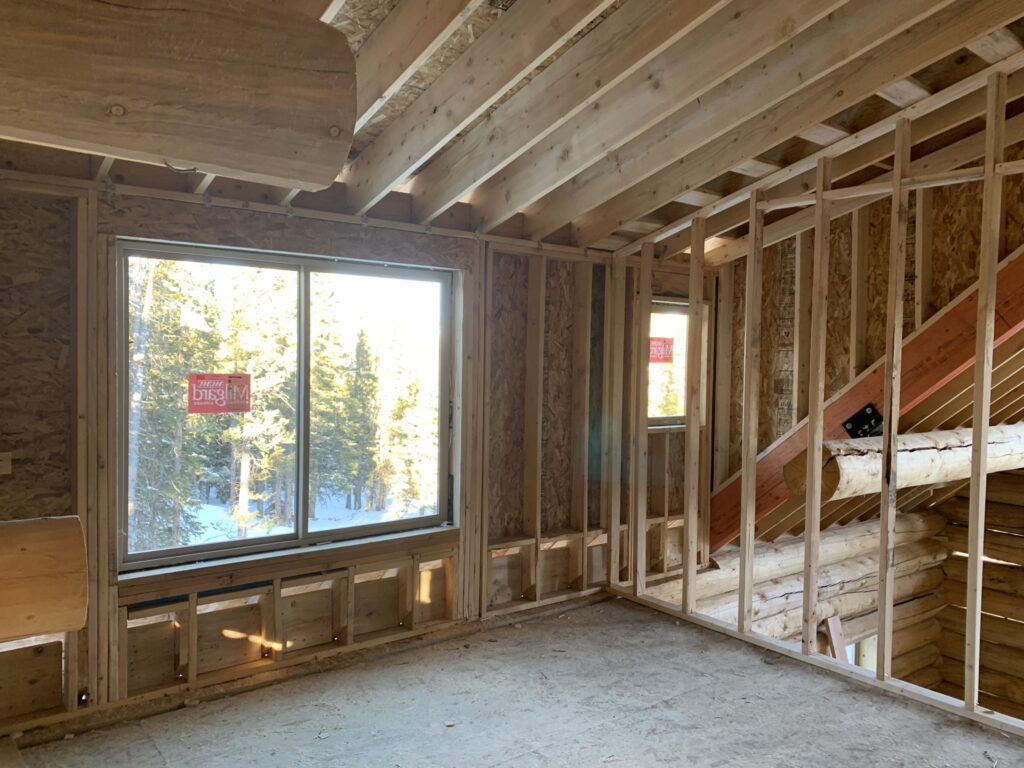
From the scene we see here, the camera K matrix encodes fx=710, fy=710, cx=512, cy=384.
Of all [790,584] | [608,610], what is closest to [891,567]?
[608,610]

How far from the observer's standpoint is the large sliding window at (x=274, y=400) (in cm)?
369

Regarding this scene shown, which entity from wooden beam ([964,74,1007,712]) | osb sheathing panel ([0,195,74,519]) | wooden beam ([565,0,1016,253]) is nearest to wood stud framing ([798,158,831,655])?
wooden beam ([565,0,1016,253])

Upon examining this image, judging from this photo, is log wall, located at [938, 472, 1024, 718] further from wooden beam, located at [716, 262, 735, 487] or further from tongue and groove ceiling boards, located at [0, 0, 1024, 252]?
tongue and groove ceiling boards, located at [0, 0, 1024, 252]

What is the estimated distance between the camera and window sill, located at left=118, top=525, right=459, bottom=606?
3.63 meters

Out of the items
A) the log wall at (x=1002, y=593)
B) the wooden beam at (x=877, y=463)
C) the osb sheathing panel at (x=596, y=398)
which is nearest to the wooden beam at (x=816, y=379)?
the wooden beam at (x=877, y=463)

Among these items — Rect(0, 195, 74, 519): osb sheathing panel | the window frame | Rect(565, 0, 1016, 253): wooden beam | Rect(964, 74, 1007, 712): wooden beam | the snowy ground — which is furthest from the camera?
the window frame

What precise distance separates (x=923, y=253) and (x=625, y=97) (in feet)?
8.98

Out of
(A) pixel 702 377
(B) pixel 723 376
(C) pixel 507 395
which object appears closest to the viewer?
(C) pixel 507 395

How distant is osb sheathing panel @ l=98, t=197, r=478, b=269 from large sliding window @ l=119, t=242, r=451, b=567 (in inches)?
4.8

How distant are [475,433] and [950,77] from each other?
10.9ft

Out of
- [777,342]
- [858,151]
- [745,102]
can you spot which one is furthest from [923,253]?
[745,102]

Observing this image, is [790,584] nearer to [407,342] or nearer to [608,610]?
[608,610]

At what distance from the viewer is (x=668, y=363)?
5887mm

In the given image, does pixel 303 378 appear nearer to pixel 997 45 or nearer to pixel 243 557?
pixel 243 557
